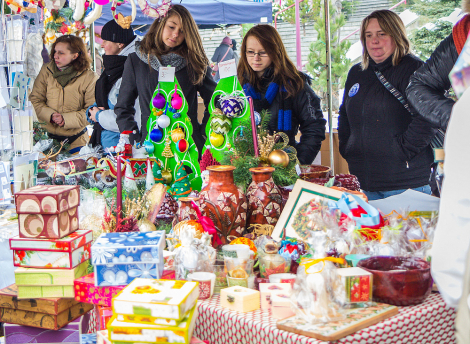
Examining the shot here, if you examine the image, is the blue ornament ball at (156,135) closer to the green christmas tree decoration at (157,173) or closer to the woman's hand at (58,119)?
the green christmas tree decoration at (157,173)

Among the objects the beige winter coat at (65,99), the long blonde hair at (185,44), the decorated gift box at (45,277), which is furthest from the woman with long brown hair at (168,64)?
the decorated gift box at (45,277)

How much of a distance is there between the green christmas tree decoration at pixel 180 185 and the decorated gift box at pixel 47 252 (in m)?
0.60

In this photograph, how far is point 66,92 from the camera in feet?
11.2

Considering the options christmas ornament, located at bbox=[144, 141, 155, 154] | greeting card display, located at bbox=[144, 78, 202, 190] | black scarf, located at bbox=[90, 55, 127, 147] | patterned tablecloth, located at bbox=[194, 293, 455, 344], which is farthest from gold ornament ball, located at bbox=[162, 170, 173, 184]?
black scarf, located at bbox=[90, 55, 127, 147]

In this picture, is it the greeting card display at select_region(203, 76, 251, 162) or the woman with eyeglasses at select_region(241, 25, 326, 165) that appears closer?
the greeting card display at select_region(203, 76, 251, 162)

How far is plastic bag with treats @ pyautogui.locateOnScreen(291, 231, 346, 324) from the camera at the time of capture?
3.22ft

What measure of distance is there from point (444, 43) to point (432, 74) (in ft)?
0.44

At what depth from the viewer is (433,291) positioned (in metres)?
1.19

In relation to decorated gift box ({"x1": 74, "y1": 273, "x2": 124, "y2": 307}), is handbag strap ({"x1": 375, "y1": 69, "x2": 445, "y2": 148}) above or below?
above

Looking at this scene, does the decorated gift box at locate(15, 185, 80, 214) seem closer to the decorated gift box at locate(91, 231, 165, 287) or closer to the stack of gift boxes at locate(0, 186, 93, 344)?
the stack of gift boxes at locate(0, 186, 93, 344)

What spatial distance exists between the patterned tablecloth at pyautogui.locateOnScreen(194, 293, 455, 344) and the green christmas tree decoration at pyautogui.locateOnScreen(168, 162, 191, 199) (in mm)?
733

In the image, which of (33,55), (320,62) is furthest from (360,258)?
(320,62)

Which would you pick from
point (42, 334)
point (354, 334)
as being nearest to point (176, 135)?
point (42, 334)

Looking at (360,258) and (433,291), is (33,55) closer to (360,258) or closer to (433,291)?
(360,258)
